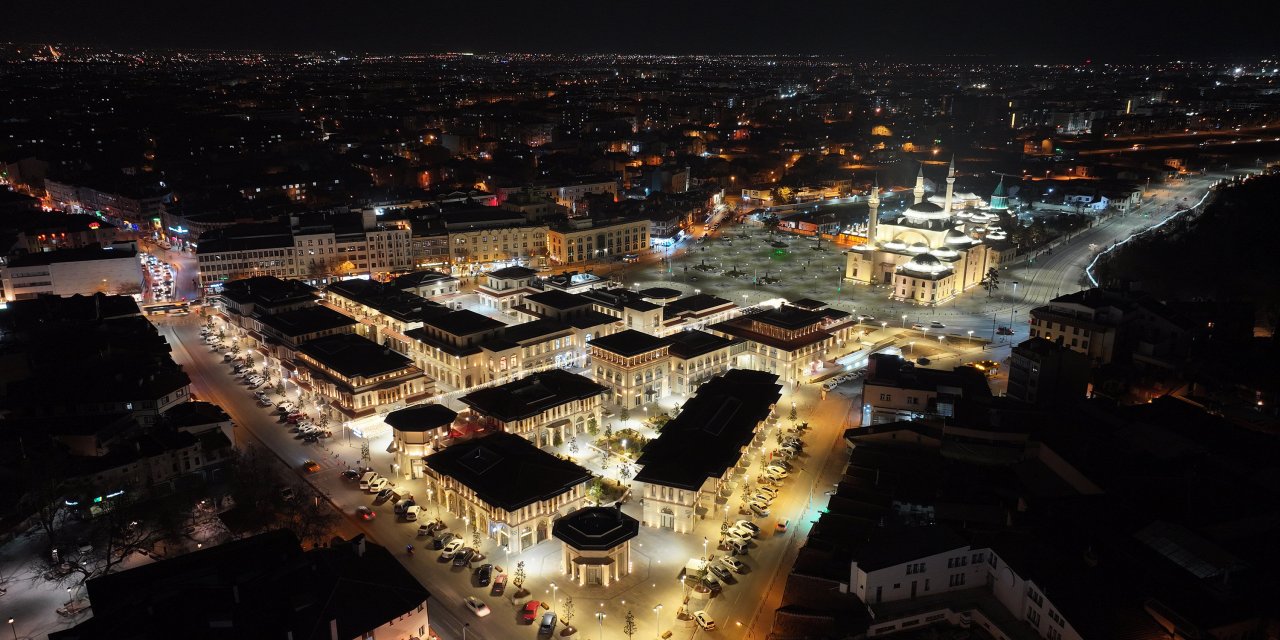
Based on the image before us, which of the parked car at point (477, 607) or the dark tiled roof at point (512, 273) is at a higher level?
the dark tiled roof at point (512, 273)

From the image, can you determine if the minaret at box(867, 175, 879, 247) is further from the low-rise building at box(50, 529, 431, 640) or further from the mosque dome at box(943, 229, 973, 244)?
the low-rise building at box(50, 529, 431, 640)

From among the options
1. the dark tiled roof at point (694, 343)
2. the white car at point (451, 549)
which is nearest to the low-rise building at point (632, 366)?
the dark tiled roof at point (694, 343)

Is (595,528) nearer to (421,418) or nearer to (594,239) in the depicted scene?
(421,418)

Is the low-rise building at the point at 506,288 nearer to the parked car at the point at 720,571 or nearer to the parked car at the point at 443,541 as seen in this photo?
the parked car at the point at 443,541

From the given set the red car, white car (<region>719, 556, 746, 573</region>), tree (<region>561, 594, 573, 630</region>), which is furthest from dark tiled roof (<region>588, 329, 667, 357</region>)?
the red car

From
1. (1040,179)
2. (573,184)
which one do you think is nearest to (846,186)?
(1040,179)

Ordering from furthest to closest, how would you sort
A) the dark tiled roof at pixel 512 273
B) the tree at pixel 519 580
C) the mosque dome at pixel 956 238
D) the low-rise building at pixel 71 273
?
the mosque dome at pixel 956 238 → the dark tiled roof at pixel 512 273 → the low-rise building at pixel 71 273 → the tree at pixel 519 580

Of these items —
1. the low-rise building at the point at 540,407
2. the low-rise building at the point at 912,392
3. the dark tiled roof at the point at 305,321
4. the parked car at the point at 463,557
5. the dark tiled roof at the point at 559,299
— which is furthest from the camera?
the dark tiled roof at the point at 559,299

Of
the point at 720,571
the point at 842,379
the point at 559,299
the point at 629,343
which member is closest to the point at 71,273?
the point at 559,299
